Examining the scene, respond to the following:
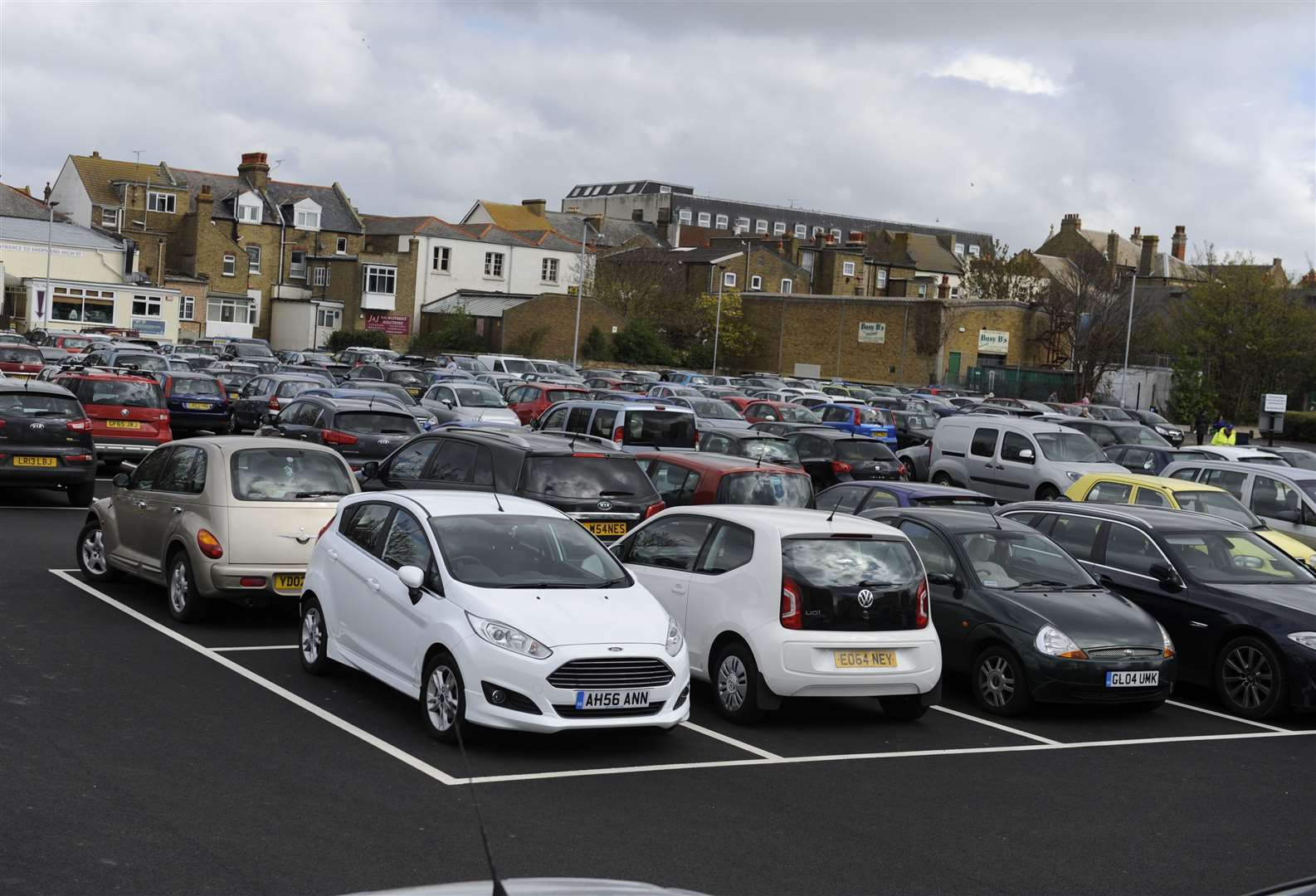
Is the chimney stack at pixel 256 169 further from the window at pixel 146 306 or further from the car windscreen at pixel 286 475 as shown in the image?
the car windscreen at pixel 286 475

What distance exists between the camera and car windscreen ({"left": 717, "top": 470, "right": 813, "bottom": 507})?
52.1ft

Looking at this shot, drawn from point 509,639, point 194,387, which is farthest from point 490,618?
point 194,387

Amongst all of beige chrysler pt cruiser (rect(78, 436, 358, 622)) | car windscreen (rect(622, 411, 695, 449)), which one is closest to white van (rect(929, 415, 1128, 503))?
car windscreen (rect(622, 411, 695, 449))

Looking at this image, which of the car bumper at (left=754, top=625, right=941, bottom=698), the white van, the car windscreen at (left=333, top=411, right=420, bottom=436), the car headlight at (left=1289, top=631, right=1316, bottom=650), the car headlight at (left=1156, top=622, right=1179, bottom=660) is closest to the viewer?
the car bumper at (left=754, top=625, right=941, bottom=698)

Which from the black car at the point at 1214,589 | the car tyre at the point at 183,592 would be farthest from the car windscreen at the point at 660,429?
the car tyre at the point at 183,592

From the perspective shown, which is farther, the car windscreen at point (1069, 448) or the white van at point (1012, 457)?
the car windscreen at point (1069, 448)

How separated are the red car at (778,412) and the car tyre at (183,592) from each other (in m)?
24.4

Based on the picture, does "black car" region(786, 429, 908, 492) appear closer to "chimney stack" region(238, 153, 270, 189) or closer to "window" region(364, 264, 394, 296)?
"window" region(364, 264, 394, 296)

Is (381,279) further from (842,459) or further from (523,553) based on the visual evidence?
(523,553)

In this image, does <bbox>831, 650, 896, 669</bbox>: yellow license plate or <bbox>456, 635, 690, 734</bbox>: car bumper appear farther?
<bbox>831, 650, 896, 669</bbox>: yellow license plate

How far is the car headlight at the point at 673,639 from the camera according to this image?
29.2 feet

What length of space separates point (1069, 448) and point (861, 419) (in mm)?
10569

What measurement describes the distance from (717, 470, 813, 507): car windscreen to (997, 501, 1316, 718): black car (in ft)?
10.0

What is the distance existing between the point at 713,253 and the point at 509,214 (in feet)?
79.0
